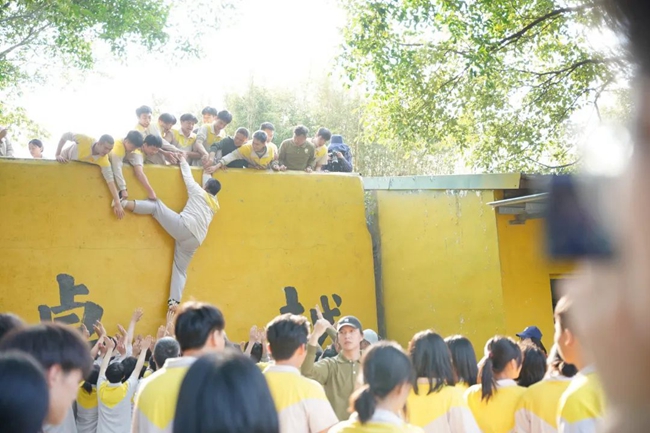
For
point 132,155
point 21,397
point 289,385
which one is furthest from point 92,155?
point 21,397

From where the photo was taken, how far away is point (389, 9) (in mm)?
11164

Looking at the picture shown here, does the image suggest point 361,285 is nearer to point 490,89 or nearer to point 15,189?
point 490,89

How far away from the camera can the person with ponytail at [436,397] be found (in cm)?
465

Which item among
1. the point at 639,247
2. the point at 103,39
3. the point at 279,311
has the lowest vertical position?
the point at 279,311

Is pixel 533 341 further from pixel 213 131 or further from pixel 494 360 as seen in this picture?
pixel 213 131

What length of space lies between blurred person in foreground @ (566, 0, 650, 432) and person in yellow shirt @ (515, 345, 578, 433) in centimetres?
422

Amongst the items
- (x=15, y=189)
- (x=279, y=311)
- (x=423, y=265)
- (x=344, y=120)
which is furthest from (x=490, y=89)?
(x=344, y=120)

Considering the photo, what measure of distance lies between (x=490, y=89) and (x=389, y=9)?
2444 millimetres

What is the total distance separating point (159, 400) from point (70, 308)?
635 centimetres

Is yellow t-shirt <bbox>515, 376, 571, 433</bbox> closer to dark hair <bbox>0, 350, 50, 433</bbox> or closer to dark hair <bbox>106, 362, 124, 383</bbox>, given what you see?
dark hair <bbox>0, 350, 50, 433</bbox>

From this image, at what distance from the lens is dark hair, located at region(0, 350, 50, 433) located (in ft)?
7.41

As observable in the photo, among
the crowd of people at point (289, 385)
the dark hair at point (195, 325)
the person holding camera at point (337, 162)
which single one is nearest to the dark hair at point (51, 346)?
the crowd of people at point (289, 385)

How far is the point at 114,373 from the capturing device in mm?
6707

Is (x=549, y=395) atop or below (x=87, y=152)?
below
